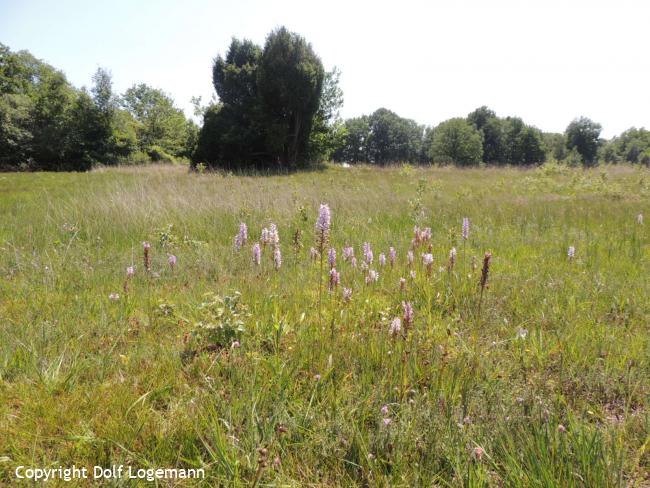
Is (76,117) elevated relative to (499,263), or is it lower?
elevated

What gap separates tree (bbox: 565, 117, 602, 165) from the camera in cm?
7606

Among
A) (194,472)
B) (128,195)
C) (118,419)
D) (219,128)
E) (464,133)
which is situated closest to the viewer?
(194,472)

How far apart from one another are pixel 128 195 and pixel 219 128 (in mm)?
16423

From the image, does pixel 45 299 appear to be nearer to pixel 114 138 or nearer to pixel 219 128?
pixel 219 128

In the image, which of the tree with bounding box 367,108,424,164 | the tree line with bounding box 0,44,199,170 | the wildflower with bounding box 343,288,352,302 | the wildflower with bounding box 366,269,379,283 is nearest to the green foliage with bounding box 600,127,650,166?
the tree with bounding box 367,108,424,164

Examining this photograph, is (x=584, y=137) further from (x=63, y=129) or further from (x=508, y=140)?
(x=63, y=129)

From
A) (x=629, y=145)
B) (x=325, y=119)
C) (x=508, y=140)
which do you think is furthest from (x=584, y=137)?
(x=325, y=119)

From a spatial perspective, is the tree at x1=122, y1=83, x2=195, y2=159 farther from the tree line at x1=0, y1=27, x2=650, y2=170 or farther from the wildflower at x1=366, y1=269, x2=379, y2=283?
the wildflower at x1=366, y1=269, x2=379, y2=283

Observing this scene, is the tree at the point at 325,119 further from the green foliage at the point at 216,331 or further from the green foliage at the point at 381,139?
the green foliage at the point at 381,139

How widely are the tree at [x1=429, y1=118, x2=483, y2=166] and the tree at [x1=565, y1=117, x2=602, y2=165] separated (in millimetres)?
35406

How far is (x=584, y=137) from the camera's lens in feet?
253

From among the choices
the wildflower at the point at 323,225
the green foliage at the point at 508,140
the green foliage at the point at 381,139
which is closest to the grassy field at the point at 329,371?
the wildflower at the point at 323,225

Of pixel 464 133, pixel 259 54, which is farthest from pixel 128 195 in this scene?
pixel 464 133

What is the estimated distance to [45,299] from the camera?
3186 mm
